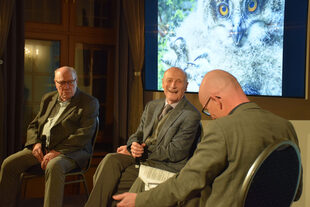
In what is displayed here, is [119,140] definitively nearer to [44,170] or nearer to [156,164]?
[44,170]

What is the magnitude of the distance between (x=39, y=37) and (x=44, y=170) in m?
1.79

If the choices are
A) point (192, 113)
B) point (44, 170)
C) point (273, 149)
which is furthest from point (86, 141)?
point (273, 149)

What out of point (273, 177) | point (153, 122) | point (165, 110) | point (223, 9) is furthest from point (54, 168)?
point (273, 177)

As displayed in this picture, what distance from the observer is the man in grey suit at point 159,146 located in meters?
2.75

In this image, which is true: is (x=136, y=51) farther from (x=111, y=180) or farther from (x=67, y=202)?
(x=111, y=180)

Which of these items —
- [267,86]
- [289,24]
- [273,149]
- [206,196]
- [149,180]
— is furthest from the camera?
[267,86]

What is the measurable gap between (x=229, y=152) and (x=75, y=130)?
2293 mm

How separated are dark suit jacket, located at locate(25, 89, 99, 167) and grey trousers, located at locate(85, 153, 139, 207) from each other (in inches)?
16.1

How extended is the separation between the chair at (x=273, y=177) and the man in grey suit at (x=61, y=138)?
2183 millimetres

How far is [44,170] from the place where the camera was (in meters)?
3.24

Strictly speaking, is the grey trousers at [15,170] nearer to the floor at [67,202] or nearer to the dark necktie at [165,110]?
the floor at [67,202]

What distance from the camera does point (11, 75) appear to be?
12.7 feet

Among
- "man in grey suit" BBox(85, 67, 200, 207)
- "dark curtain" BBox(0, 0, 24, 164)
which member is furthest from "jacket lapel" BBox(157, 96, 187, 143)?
"dark curtain" BBox(0, 0, 24, 164)

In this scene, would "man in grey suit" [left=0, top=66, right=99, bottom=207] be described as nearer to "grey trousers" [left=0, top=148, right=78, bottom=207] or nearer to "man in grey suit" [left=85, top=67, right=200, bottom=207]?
"grey trousers" [left=0, top=148, right=78, bottom=207]
